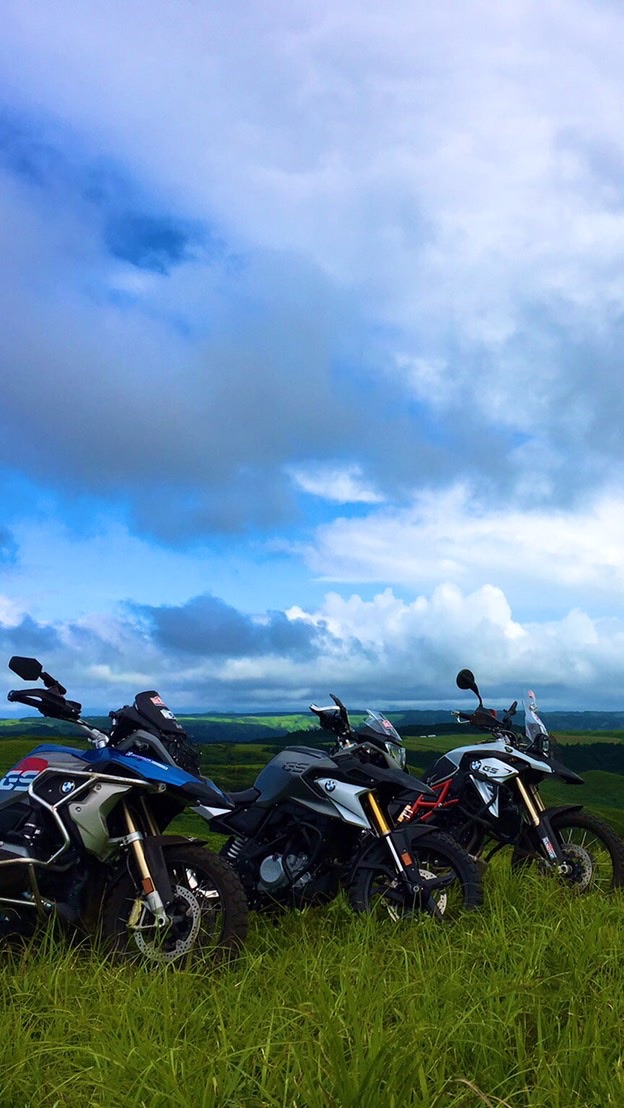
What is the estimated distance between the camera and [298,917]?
6.28 meters

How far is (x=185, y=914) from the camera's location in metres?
5.02

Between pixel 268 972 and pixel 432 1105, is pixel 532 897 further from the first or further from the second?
pixel 432 1105

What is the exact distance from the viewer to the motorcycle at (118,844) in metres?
5.00

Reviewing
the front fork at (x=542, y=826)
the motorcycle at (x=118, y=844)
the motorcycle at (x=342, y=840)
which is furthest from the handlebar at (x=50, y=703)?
the front fork at (x=542, y=826)

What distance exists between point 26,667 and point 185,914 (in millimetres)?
1603

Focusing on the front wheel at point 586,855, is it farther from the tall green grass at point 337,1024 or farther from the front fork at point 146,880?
the front fork at point 146,880

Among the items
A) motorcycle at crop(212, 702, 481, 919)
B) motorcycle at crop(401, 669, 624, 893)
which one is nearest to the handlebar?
→ motorcycle at crop(212, 702, 481, 919)

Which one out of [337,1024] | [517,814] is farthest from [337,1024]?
[517,814]

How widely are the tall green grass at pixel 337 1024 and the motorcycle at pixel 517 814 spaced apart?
1711mm

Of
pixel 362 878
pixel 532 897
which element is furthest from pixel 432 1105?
pixel 532 897

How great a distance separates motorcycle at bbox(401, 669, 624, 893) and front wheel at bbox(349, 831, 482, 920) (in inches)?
47.3

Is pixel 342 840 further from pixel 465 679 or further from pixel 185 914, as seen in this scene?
pixel 465 679

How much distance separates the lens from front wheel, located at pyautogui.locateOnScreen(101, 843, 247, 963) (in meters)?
4.95

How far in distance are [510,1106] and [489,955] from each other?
6.02ft
